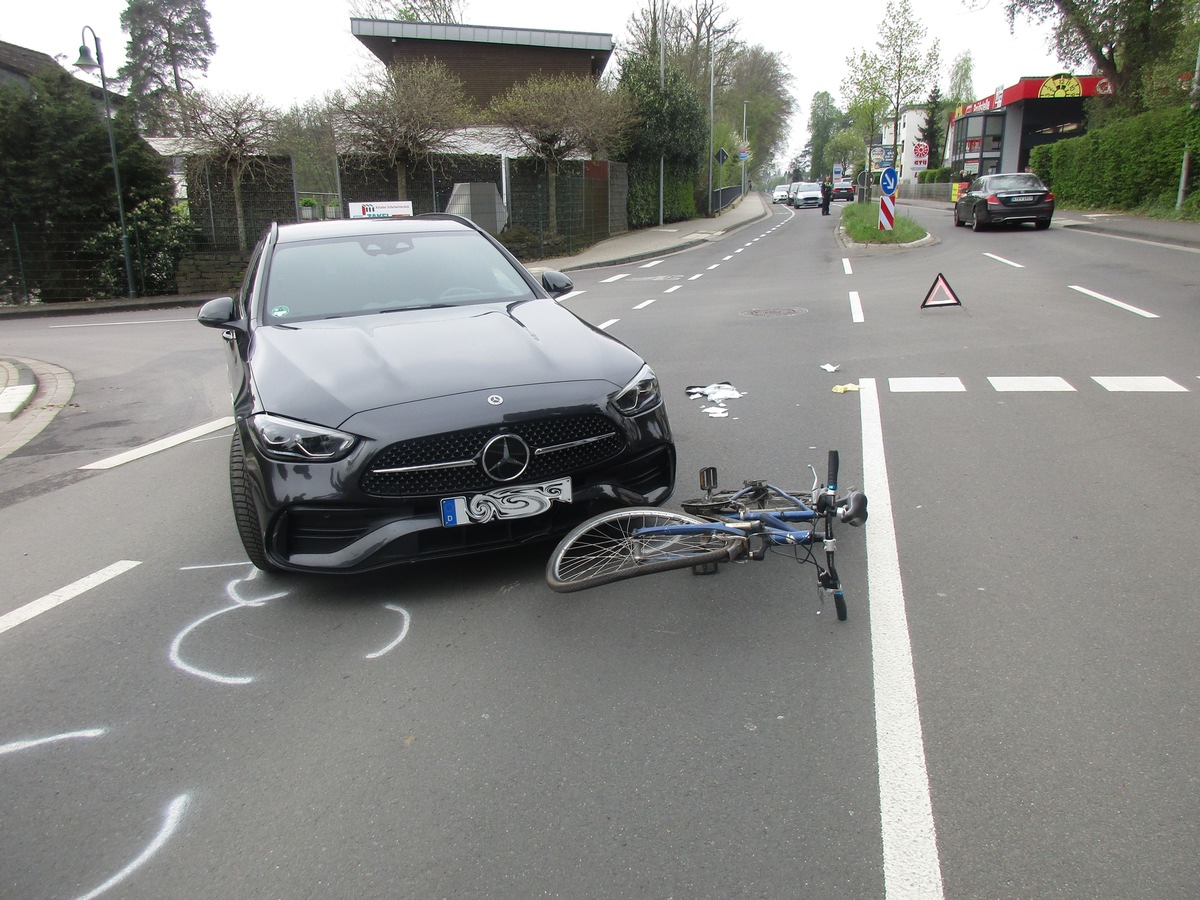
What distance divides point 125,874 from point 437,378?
2209 mm

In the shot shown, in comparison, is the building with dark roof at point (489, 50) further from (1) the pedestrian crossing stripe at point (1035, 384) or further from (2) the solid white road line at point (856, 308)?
(1) the pedestrian crossing stripe at point (1035, 384)

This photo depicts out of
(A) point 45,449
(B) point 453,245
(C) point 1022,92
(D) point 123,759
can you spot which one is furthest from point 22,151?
(C) point 1022,92

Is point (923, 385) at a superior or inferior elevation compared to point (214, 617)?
superior

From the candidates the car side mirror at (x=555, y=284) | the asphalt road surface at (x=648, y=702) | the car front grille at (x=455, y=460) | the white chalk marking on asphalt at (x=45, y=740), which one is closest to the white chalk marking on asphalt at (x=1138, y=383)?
the asphalt road surface at (x=648, y=702)

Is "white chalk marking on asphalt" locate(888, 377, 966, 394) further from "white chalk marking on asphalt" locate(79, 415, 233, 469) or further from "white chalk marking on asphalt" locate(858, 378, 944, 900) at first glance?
"white chalk marking on asphalt" locate(79, 415, 233, 469)

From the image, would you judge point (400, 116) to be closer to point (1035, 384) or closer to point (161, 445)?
point (161, 445)

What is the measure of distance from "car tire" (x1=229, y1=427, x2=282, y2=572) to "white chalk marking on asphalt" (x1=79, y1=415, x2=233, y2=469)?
2978mm

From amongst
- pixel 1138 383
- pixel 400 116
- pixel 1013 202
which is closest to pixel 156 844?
pixel 1138 383

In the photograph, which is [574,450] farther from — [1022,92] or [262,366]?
[1022,92]

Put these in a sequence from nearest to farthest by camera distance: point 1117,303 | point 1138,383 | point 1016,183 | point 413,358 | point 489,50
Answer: point 413,358 → point 1138,383 → point 1117,303 → point 1016,183 → point 489,50

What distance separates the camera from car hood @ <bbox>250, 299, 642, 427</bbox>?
394cm

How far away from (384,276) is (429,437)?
2.06 metres

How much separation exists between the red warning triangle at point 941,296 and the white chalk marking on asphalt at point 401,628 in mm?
10425

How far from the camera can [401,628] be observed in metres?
3.79
